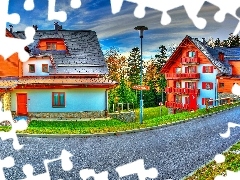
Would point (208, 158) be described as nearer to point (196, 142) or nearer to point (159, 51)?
point (196, 142)

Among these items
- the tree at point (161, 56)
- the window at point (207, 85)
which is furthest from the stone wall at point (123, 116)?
the tree at point (161, 56)

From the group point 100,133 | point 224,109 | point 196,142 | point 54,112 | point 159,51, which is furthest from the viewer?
point 159,51

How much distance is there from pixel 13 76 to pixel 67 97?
379cm

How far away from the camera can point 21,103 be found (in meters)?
20.4

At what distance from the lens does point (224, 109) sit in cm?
1873

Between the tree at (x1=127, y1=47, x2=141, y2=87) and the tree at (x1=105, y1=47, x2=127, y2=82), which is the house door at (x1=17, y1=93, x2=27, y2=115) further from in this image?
the tree at (x1=127, y1=47, x2=141, y2=87)

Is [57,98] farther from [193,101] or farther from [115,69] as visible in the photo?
[193,101]

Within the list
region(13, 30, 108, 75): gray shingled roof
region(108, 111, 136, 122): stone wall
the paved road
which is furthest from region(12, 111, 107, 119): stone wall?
the paved road

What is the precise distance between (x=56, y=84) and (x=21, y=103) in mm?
2755

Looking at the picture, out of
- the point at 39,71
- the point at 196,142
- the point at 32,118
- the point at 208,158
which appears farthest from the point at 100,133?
the point at 39,71

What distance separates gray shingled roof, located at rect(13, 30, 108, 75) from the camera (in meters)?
20.8

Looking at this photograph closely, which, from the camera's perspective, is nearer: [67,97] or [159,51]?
[67,97]

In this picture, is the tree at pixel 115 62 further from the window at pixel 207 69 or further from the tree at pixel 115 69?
the window at pixel 207 69

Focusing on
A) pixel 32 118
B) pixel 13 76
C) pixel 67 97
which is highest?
pixel 13 76
